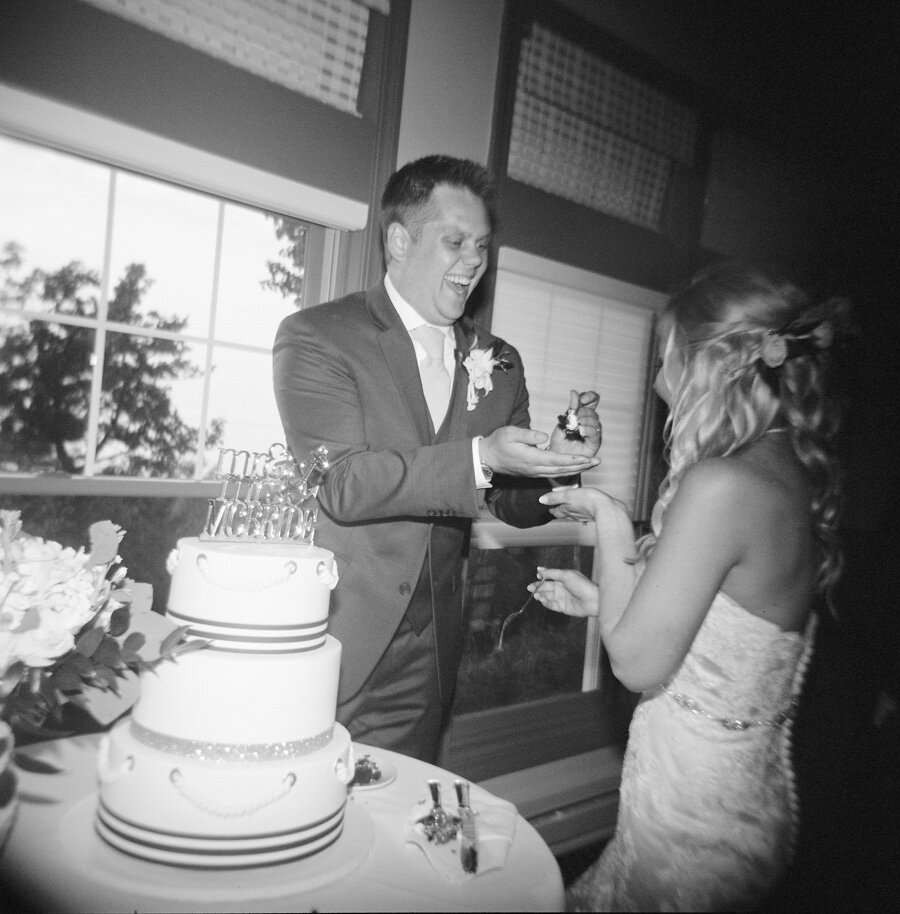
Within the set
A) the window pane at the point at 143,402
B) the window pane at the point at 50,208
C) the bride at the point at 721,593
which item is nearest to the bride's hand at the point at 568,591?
the bride at the point at 721,593

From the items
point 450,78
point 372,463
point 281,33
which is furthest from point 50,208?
point 372,463

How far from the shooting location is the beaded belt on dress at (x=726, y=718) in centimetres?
148

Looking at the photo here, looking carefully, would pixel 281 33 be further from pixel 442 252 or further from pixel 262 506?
pixel 262 506

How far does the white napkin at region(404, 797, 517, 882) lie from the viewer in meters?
1.15

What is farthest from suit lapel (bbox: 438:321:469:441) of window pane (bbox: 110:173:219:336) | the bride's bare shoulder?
window pane (bbox: 110:173:219:336)

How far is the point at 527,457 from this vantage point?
181 centimetres

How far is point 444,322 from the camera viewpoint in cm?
254

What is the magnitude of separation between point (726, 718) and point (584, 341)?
2.87 metres

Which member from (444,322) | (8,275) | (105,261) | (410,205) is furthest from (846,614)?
(8,275)

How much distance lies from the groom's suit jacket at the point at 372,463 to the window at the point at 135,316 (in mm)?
1023

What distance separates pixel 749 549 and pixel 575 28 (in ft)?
10.6

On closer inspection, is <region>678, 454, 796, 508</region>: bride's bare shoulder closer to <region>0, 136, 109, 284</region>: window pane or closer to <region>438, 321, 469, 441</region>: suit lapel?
<region>438, 321, 469, 441</region>: suit lapel

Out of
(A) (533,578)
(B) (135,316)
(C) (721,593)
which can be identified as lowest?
(A) (533,578)

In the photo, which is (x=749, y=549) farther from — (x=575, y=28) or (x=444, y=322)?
(x=575, y=28)
